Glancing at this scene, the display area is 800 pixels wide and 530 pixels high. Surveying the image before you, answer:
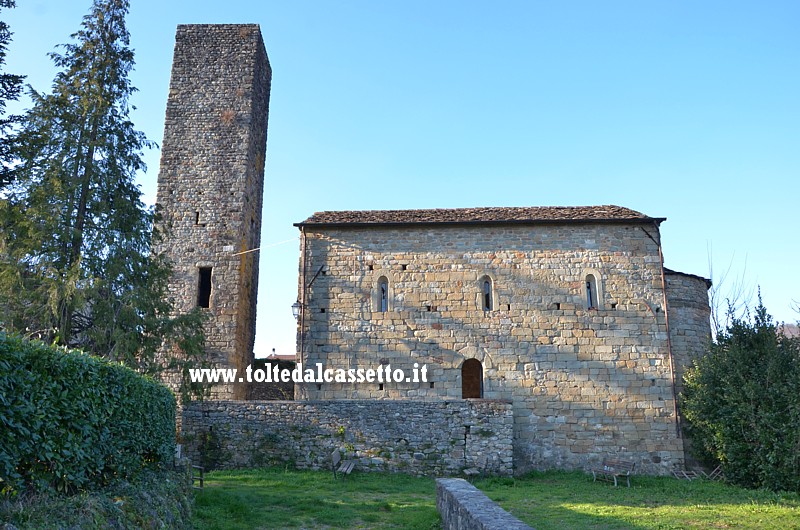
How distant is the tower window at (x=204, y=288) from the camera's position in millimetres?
19078

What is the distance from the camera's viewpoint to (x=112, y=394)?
7.95 metres

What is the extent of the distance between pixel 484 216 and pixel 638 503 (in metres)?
9.43

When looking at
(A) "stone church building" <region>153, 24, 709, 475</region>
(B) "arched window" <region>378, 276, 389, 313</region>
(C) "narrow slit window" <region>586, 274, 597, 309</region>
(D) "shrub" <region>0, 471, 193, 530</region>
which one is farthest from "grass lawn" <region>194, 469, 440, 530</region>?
(C) "narrow slit window" <region>586, 274, 597, 309</region>

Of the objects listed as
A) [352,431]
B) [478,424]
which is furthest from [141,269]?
[478,424]

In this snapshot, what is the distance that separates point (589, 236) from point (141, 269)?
41.2 ft

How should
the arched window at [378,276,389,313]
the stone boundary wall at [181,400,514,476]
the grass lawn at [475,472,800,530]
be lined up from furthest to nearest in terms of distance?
1. the arched window at [378,276,389,313]
2. the stone boundary wall at [181,400,514,476]
3. the grass lawn at [475,472,800,530]

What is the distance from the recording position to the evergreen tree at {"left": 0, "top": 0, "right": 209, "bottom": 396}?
41.3ft

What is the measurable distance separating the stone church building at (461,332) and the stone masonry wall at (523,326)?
1.6 inches

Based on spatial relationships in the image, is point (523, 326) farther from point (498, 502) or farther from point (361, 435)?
point (498, 502)

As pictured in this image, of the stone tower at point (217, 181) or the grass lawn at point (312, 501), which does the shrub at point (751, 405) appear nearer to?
the grass lawn at point (312, 501)

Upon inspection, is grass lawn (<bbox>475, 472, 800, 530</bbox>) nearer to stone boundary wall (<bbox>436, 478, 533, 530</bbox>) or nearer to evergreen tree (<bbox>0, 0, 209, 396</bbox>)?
stone boundary wall (<bbox>436, 478, 533, 530</bbox>)

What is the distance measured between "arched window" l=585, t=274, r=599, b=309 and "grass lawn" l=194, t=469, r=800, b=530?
16.1ft

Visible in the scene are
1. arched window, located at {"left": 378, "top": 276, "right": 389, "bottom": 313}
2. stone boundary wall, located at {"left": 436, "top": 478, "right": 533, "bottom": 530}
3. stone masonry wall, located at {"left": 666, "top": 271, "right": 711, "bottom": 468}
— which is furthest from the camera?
arched window, located at {"left": 378, "top": 276, "right": 389, "bottom": 313}

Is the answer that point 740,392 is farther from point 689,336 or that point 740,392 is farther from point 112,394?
point 112,394
